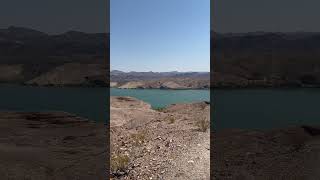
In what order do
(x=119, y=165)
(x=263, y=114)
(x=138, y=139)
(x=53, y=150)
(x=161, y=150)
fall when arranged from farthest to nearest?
1. (x=263, y=114)
2. (x=138, y=139)
3. (x=53, y=150)
4. (x=161, y=150)
5. (x=119, y=165)

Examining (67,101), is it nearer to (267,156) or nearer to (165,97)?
(165,97)

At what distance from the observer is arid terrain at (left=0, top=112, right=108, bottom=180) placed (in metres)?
9.13

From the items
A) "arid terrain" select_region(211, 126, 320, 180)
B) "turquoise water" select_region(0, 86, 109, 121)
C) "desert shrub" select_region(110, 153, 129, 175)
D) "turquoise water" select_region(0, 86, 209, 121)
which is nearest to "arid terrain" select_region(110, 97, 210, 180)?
"desert shrub" select_region(110, 153, 129, 175)

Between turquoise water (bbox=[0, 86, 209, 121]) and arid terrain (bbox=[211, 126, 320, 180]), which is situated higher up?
arid terrain (bbox=[211, 126, 320, 180])

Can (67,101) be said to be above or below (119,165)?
below

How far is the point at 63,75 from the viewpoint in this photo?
248 ft

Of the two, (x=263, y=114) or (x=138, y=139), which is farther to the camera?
(x=263, y=114)

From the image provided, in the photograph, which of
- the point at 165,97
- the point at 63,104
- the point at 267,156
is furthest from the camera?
the point at 165,97

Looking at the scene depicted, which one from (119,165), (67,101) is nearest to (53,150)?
(119,165)

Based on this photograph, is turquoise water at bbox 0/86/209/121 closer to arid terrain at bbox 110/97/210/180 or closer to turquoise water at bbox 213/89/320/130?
arid terrain at bbox 110/97/210/180

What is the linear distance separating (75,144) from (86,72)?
62295 millimetres

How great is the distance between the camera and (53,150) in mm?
12469

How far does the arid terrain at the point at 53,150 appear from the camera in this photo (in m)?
9.13

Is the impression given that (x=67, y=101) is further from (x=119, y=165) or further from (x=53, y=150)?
(x=119, y=165)
